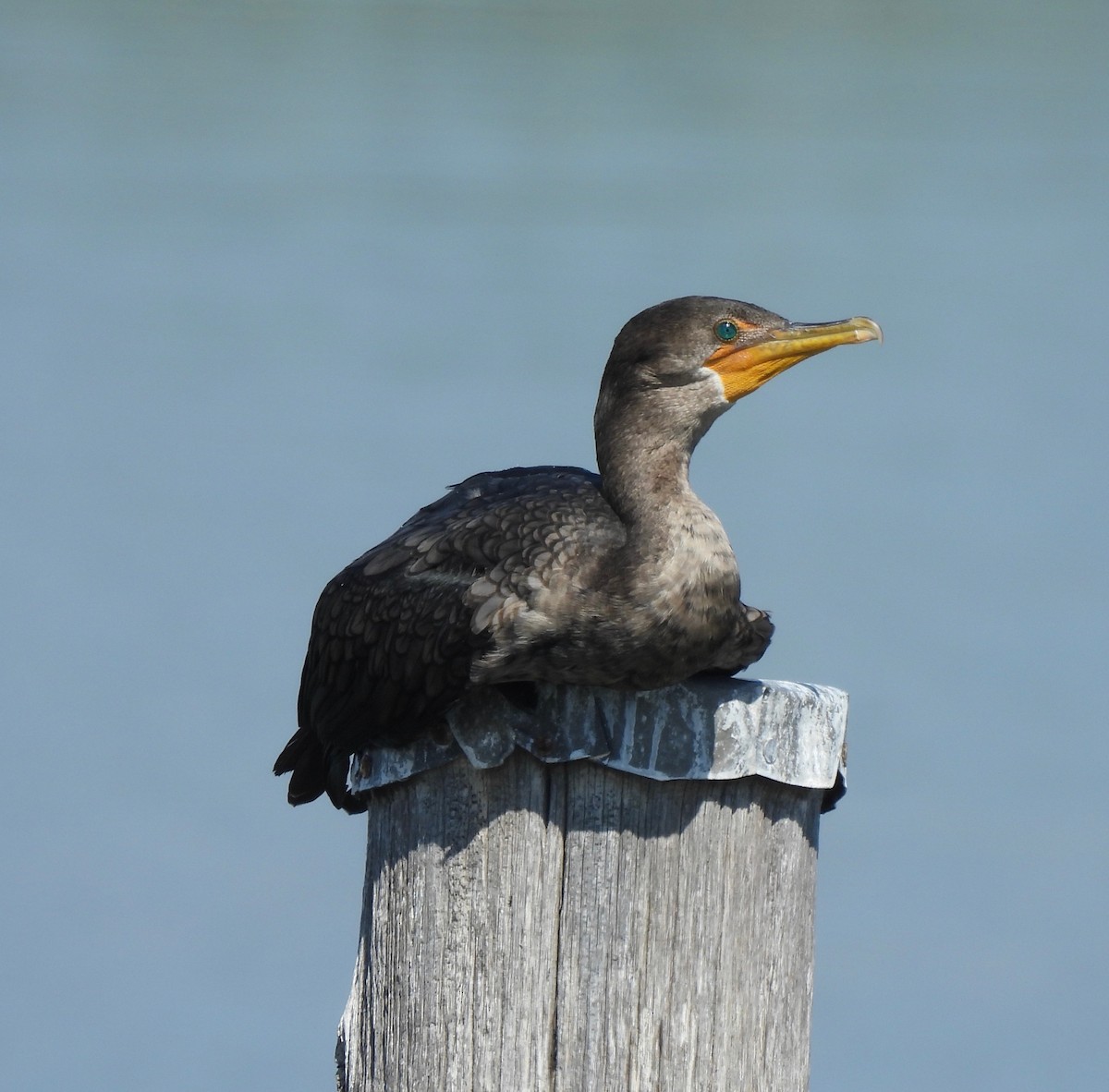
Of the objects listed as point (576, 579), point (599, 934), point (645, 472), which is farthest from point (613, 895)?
point (645, 472)

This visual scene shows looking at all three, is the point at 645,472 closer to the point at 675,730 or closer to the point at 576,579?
the point at 576,579

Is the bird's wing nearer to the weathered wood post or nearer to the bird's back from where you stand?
the bird's back

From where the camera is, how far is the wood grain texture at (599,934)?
277 cm

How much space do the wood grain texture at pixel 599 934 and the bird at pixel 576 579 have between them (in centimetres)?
22

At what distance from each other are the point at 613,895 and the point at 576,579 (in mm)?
606

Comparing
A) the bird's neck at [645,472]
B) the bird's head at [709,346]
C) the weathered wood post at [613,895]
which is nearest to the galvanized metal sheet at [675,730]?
the weathered wood post at [613,895]

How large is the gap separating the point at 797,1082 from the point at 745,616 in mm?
835

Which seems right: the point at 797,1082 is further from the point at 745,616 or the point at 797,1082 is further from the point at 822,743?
the point at 745,616

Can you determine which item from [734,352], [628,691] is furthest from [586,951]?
[734,352]

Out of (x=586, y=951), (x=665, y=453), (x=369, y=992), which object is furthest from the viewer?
(x=665, y=453)

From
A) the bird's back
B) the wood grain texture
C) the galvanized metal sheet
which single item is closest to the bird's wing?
the bird's back

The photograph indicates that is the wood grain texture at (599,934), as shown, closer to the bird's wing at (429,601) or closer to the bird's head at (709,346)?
the bird's wing at (429,601)

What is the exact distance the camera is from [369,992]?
3041 mm

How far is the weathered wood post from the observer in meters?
2.77
